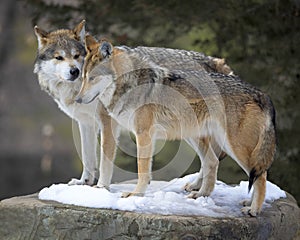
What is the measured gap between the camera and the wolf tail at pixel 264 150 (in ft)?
19.6

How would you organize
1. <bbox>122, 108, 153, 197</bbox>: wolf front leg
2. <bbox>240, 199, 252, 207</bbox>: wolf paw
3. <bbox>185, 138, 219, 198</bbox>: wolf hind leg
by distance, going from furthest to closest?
1. <bbox>185, 138, 219, 198</bbox>: wolf hind leg
2. <bbox>240, 199, 252, 207</bbox>: wolf paw
3. <bbox>122, 108, 153, 197</bbox>: wolf front leg

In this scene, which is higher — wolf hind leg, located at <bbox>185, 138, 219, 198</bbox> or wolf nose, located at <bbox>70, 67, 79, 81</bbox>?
wolf nose, located at <bbox>70, 67, 79, 81</bbox>

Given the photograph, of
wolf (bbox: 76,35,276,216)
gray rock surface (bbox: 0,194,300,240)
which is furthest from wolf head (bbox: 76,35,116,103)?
gray rock surface (bbox: 0,194,300,240)

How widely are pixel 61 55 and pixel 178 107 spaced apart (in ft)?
4.48

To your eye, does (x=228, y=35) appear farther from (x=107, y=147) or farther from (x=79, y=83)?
(x=107, y=147)

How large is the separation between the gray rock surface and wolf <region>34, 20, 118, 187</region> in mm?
914

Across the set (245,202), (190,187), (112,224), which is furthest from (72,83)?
(245,202)

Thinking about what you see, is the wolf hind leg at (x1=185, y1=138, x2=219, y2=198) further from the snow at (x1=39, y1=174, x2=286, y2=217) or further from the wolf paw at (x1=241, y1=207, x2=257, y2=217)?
the wolf paw at (x1=241, y1=207, x2=257, y2=217)

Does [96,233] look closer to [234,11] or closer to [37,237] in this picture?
[37,237]

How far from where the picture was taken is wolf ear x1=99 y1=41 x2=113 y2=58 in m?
5.98

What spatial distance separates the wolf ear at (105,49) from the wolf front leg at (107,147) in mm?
827

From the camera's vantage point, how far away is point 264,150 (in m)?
6.03

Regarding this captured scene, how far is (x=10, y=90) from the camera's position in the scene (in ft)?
58.3

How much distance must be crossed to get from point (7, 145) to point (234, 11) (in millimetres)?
8288
